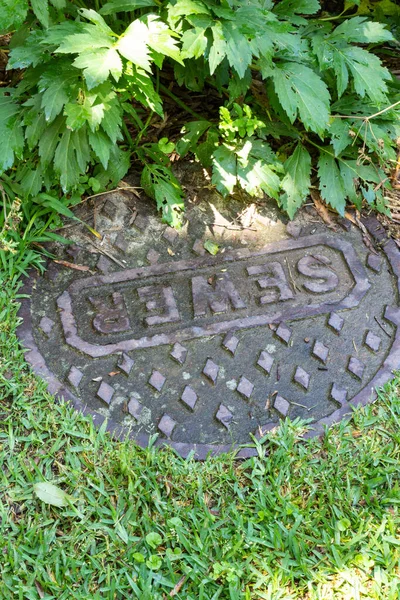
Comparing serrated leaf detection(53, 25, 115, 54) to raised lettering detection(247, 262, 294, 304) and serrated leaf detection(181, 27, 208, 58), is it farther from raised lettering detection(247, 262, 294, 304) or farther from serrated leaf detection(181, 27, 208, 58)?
raised lettering detection(247, 262, 294, 304)

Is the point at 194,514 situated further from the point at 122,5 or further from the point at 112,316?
the point at 122,5

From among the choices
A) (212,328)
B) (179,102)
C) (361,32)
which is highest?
(361,32)

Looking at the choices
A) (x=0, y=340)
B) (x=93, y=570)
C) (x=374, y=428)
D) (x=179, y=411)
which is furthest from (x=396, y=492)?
(x=0, y=340)

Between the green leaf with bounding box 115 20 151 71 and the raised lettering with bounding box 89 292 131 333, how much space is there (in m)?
0.93

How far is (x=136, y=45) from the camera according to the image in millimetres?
2307

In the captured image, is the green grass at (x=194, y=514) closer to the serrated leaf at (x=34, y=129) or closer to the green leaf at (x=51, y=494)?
the green leaf at (x=51, y=494)

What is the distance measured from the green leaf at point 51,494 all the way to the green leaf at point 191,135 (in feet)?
5.27

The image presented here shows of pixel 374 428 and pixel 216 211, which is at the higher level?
pixel 216 211

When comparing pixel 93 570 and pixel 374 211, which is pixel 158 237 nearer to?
pixel 374 211

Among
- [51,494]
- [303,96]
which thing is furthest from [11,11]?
[51,494]

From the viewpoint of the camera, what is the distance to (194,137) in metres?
2.92

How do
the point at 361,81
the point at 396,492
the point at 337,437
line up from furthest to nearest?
the point at 361,81 < the point at 337,437 < the point at 396,492

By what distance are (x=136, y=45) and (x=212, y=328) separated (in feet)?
3.67

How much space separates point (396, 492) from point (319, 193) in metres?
1.48
